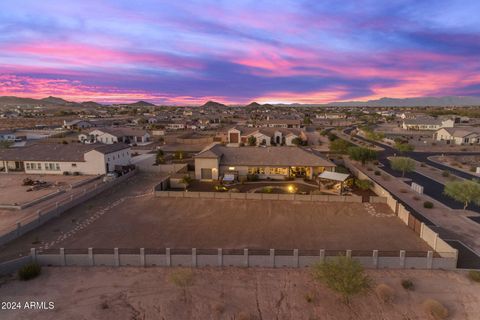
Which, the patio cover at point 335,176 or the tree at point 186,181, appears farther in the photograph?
the tree at point 186,181

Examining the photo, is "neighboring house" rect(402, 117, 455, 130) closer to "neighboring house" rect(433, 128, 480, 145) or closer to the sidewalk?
"neighboring house" rect(433, 128, 480, 145)

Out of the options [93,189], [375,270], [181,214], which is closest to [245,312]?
[375,270]

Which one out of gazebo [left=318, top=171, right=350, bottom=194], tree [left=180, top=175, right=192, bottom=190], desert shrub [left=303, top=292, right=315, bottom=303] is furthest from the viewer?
tree [left=180, top=175, right=192, bottom=190]

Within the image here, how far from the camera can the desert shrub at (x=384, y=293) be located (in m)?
16.7

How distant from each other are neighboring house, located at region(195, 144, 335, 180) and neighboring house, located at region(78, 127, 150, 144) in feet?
145

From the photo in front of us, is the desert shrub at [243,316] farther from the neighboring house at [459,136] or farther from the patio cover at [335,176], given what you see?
the neighboring house at [459,136]

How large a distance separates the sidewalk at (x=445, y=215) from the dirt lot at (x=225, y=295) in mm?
7206

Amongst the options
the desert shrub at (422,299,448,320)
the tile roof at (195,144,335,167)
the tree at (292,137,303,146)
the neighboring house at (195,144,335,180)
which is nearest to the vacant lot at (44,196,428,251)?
the desert shrub at (422,299,448,320)

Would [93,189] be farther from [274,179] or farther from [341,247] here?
[341,247]

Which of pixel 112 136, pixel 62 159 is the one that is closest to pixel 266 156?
pixel 62 159

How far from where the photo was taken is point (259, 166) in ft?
139

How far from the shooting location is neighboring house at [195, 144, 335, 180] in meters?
41.9

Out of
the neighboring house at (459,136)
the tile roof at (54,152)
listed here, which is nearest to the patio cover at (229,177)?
the tile roof at (54,152)

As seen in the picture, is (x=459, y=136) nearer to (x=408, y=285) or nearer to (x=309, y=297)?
(x=408, y=285)
